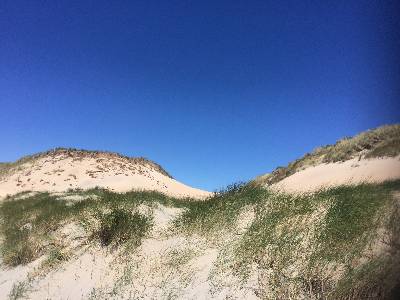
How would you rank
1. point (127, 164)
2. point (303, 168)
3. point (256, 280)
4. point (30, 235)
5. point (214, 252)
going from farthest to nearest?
point (127, 164), point (303, 168), point (30, 235), point (214, 252), point (256, 280)

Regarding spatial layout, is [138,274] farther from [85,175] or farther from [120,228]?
[85,175]

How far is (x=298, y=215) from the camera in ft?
23.2

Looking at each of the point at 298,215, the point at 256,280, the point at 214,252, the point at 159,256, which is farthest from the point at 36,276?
the point at 298,215

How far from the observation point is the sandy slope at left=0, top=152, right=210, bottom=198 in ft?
99.5

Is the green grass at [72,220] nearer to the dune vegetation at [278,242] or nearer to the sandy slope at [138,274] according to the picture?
the dune vegetation at [278,242]

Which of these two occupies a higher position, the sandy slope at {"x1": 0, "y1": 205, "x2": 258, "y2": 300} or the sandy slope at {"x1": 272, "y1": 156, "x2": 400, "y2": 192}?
the sandy slope at {"x1": 272, "y1": 156, "x2": 400, "y2": 192}

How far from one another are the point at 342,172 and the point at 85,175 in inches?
821

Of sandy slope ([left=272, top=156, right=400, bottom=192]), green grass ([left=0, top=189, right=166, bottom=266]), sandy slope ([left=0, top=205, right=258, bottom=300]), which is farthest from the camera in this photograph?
sandy slope ([left=272, top=156, right=400, bottom=192])

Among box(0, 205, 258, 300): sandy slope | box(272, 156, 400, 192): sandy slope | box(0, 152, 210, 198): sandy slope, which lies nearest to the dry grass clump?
box(272, 156, 400, 192): sandy slope

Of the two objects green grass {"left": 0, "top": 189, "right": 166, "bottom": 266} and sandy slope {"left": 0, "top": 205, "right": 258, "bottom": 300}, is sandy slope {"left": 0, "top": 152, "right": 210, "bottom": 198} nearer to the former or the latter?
green grass {"left": 0, "top": 189, "right": 166, "bottom": 266}

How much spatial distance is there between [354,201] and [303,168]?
58.8ft

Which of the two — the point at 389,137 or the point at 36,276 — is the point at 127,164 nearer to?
the point at 389,137

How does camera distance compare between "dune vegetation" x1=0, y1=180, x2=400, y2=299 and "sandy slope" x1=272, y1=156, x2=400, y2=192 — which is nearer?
"dune vegetation" x1=0, y1=180, x2=400, y2=299

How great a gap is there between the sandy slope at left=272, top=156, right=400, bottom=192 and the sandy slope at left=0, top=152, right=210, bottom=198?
9.20 meters
